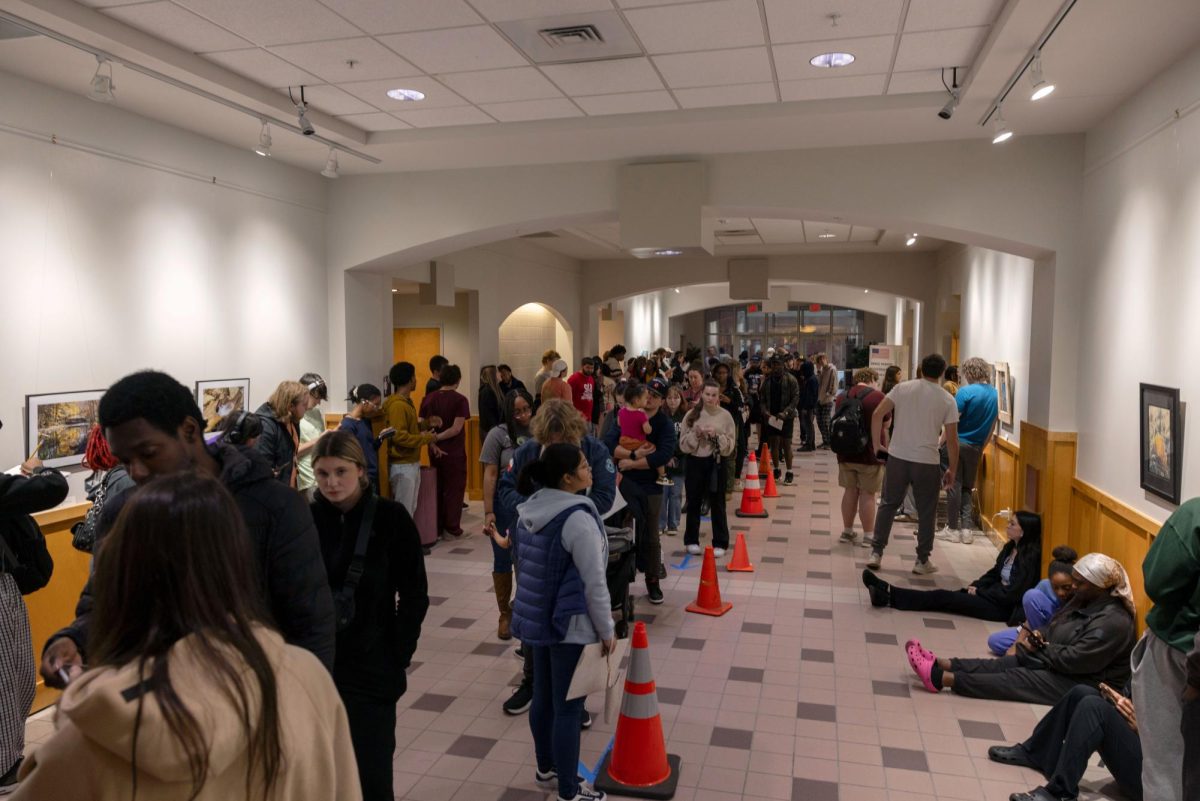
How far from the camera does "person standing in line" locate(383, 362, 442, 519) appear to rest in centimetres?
704

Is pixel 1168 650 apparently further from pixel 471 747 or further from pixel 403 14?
pixel 403 14

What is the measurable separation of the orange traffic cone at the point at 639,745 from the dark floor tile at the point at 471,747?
0.63m

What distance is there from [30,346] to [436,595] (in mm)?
3137

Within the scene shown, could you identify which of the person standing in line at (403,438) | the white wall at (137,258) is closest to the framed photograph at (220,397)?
the white wall at (137,258)

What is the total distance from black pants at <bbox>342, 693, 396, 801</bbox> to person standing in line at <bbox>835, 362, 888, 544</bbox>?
5797 millimetres

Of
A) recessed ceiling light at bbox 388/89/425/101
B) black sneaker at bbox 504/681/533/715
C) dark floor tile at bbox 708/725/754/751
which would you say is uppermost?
recessed ceiling light at bbox 388/89/425/101

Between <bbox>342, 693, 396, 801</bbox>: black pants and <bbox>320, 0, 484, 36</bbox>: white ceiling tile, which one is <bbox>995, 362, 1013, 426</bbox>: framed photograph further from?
<bbox>342, 693, 396, 801</bbox>: black pants

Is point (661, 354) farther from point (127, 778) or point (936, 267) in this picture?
point (127, 778)

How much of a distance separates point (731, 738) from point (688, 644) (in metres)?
1.24

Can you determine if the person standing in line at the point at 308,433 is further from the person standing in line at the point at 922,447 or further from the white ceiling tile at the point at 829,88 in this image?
the person standing in line at the point at 922,447

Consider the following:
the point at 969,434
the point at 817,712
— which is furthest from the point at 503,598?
the point at 969,434

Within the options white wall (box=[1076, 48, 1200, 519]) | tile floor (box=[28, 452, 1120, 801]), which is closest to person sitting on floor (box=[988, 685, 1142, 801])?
tile floor (box=[28, 452, 1120, 801])

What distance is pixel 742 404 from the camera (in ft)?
33.0

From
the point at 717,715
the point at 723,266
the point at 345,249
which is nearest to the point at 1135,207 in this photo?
the point at 717,715
